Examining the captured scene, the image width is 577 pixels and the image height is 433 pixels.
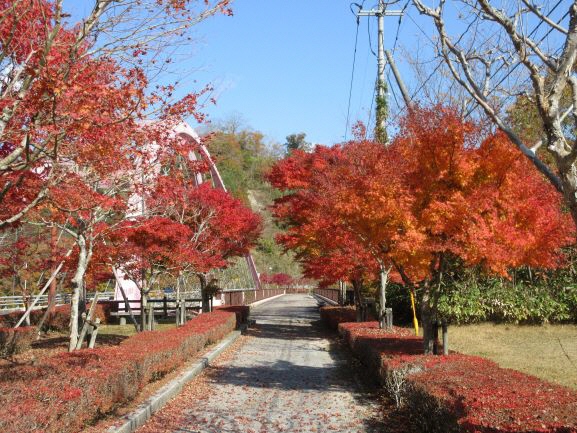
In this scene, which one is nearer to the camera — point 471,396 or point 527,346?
point 471,396

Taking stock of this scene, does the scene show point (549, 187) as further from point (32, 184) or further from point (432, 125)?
point (32, 184)

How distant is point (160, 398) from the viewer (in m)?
9.43

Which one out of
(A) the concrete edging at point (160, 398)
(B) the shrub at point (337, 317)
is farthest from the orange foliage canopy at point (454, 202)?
(B) the shrub at point (337, 317)

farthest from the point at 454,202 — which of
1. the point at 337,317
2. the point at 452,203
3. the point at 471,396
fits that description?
the point at 337,317

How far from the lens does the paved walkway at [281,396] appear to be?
852cm

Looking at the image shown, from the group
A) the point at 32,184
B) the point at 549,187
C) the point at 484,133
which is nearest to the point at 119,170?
the point at 32,184

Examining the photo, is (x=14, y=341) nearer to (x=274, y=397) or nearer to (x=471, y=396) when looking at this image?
(x=274, y=397)

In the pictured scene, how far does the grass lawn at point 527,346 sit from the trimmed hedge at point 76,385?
697cm

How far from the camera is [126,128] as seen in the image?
7867mm

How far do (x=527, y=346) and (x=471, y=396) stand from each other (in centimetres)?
1074

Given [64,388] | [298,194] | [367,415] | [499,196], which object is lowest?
[367,415]

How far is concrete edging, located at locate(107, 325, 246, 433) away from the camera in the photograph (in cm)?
767

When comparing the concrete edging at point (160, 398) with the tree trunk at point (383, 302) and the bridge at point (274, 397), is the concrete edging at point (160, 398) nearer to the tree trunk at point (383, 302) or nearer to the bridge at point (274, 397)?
the bridge at point (274, 397)

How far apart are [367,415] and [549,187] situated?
460 centimetres
